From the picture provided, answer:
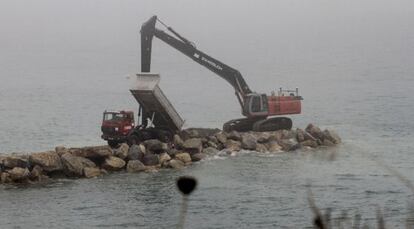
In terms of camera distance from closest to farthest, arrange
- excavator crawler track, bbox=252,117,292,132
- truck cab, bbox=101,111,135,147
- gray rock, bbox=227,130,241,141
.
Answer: truck cab, bbox=101,111,135,147
gray rock, bbox=227,130,241,141
excavator crawler track, bbox=252,117,292,132

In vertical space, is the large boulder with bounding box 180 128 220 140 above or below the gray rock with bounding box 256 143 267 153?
above

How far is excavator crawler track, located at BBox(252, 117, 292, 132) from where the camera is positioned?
48.9 m

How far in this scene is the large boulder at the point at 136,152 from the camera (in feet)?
127

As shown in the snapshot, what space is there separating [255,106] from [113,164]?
1482cm

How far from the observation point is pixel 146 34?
45406 mm

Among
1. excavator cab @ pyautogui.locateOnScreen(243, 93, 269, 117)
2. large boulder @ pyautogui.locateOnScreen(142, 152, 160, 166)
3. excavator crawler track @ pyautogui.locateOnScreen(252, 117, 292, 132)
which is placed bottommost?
large boulder @ pyautogui.locateOnScreen(142, 152, 160, 166)

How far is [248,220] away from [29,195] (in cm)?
1074

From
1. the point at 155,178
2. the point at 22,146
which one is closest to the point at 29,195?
the point at 155,178

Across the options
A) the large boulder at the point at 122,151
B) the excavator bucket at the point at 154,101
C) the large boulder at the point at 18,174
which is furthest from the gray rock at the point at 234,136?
the large boulder at the point at 18,174

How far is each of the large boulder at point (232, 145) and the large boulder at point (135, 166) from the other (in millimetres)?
7634

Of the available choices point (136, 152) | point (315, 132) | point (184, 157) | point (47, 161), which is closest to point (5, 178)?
A: point (47, 161)

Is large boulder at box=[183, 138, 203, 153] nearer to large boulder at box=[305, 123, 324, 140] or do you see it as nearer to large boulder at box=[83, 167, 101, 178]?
large boulder at box=[83, 167, 101, 178]

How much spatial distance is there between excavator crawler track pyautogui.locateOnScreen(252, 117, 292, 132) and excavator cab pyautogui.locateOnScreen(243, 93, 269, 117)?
628 mm

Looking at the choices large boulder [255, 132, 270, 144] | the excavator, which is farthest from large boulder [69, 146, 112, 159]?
the excavator
